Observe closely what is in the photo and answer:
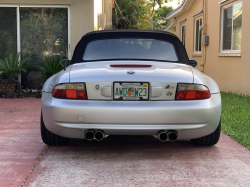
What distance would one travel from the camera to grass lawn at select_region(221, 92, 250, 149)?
468cm

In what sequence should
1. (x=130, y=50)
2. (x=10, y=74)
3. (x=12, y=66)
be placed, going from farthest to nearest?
(x=10, y=74), (x=12, y=66), (x=130, y=50)

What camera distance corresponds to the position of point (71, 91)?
11.2ft

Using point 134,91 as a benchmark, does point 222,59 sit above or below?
above

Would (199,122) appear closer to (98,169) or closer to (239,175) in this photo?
Result: (239,175)

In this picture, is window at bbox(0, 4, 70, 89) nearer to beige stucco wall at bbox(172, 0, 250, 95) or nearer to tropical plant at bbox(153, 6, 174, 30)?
beige stucco wall at bbox(172, 0, 250, 95)

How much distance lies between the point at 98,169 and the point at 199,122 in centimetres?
111

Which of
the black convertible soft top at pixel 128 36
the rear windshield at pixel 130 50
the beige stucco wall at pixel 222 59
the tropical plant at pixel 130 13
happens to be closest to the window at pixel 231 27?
the beige stucco wall at pixel 222 59

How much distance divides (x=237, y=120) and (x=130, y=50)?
8.75 feet

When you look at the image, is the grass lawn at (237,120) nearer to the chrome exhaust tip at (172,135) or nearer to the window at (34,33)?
the chrome exhaust tip at (172,135)

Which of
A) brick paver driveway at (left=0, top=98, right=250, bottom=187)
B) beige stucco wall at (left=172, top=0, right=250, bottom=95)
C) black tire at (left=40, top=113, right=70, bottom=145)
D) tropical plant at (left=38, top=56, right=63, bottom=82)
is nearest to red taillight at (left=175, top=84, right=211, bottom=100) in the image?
brick paver driveway at (left=0, top=98, right=250, bottom=187)

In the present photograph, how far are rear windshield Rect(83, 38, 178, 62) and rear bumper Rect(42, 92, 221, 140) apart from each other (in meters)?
0.97

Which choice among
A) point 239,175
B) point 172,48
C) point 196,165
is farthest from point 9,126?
point 239,175

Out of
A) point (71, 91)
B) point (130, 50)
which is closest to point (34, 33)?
point (130, 50)

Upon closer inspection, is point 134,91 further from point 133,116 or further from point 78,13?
point 78,13
